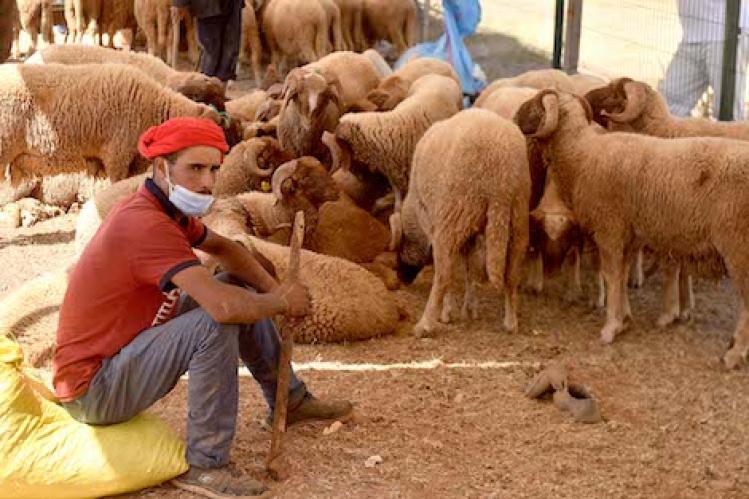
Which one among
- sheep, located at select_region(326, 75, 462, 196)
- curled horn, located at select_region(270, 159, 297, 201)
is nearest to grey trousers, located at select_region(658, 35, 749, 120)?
sheep, located at select_region(326, 75, 462, 196)

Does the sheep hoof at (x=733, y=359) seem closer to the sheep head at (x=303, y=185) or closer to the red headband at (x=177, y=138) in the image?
the sheep head at (x=303, y=185)

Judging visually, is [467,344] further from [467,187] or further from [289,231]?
[289,231]

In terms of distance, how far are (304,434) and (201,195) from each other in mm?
1475

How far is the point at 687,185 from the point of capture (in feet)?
22.0

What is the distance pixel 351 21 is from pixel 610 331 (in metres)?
11.3

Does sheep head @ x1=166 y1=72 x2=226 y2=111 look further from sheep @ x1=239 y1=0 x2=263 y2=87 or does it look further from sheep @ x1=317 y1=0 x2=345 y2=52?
sheep @ x1=317 y1=0 x2=345 y2=52

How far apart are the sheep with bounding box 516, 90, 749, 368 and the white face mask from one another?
3207mm

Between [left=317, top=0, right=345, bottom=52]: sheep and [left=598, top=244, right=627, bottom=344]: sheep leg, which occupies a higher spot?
[left=317, top=0, right=345, bottom=52]: sheep

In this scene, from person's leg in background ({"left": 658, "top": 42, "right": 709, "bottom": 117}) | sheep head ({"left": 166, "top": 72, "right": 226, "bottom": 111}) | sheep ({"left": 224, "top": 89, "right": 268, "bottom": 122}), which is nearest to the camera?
sheep head ({"left": 166, "top": 72, "right": 226, "bottom": 111})

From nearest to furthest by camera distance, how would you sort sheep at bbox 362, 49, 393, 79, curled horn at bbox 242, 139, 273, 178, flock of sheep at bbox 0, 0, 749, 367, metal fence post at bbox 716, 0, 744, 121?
flock of sheep at bbox 0, 0, 749, 367, curled horn at bbox 242, 139, 273, 178, metal fence post at bbox 716, 0, 744, 121, sheep at bbox 362, 49, 393, 79

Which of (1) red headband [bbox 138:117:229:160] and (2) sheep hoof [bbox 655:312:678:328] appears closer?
(1) red headband [bbox 138:117:229:160]

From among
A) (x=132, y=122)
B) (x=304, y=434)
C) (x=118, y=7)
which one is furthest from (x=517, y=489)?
(x=118, y=7)

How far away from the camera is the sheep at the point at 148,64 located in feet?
32.4

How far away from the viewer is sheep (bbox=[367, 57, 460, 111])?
976cm
